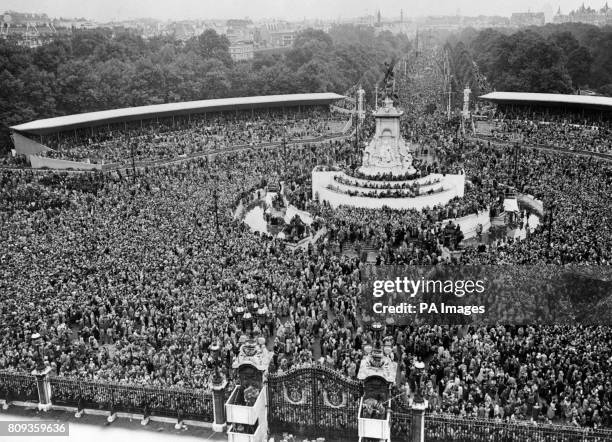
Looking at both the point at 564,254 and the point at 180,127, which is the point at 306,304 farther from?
the point at 180,127

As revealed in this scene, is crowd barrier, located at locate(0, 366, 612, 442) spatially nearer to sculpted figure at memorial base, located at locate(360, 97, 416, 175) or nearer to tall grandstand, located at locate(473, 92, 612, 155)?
sculpted figure at memorial base, located at locate(360, 97, 416, 175)

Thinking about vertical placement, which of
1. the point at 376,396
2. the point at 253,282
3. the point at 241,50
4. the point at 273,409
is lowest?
the point at 253,282

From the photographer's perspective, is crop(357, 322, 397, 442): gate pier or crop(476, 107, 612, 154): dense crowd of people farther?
crop(476, 107, 612, 154): dense crowd of people

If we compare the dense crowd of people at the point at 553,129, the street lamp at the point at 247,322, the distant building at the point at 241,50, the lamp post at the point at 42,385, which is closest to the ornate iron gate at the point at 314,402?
the street lamp at the point at 247,322

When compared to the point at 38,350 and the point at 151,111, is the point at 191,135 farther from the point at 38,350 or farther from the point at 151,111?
the point at 38,350

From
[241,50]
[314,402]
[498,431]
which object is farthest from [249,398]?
[241,50]

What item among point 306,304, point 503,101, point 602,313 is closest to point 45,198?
point 306,304

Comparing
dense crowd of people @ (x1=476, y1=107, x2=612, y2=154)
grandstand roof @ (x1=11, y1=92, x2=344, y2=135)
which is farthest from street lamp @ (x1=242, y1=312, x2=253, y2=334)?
Result: dense crowd of people @ (x1=476, y1=107, x2=612, y2=154)
